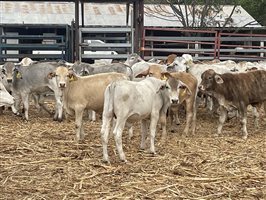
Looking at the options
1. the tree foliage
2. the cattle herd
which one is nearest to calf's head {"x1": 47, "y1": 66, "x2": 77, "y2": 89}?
the cattle herd

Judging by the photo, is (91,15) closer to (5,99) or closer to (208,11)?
(208,11)

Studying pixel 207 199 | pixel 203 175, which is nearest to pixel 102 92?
pixel 203 175

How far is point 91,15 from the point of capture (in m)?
33.3

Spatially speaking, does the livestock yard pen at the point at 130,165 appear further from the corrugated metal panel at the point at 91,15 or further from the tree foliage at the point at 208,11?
the tree foliage at the point at 208,11

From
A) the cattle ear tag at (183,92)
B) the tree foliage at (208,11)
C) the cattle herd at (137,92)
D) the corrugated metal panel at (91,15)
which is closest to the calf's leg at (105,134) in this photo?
the cattle herd at (137,92)

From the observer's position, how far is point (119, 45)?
18797 mm

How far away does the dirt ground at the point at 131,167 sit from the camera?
22.0 feet

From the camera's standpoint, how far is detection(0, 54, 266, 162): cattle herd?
27.1ft

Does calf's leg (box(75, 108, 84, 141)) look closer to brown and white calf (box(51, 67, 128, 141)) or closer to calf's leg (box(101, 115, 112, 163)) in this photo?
brown and white calf (box(51, 67, 128, 141))

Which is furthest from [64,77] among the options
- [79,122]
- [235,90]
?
[235,90]

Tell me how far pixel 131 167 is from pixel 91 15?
26247 mm

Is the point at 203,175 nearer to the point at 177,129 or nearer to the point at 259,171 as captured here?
the point at 259,171

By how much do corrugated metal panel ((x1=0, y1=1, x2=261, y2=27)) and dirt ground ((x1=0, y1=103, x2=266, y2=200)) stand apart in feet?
69.1

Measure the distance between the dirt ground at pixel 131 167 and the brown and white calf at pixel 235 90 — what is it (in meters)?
0.57
